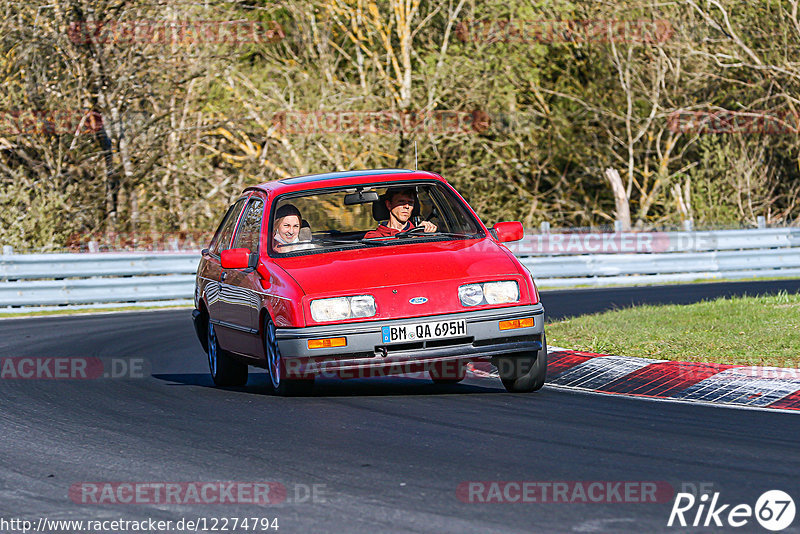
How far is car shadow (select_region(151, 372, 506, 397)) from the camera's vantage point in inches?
380

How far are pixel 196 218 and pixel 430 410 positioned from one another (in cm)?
2069

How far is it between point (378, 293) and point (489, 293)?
766 millimetres

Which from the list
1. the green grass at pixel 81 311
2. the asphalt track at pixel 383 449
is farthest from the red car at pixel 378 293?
the green grass at pixel 81 311

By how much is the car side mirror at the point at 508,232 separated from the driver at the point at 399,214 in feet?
1.83

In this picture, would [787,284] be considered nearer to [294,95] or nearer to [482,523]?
[294,95]

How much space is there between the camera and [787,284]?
2161 centimetres

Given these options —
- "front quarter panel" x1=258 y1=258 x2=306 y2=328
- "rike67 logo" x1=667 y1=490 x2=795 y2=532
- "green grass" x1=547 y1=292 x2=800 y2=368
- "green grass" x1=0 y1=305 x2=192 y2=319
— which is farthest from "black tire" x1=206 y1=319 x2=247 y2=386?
"green grass" x1=0 y1=305 x2=192 y2=319

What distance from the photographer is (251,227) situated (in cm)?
1049

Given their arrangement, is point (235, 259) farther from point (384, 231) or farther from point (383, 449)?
point (383, 449)

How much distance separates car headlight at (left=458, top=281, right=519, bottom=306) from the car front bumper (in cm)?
8

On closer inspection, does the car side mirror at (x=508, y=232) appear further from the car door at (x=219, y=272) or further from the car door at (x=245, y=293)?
the car door at (x=219, y=272)

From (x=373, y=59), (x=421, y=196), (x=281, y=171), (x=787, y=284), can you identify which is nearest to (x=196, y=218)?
(x=281, y=171)

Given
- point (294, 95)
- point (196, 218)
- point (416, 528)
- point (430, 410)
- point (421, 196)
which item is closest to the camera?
point (416, 528)

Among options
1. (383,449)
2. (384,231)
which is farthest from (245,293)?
(383,449)
